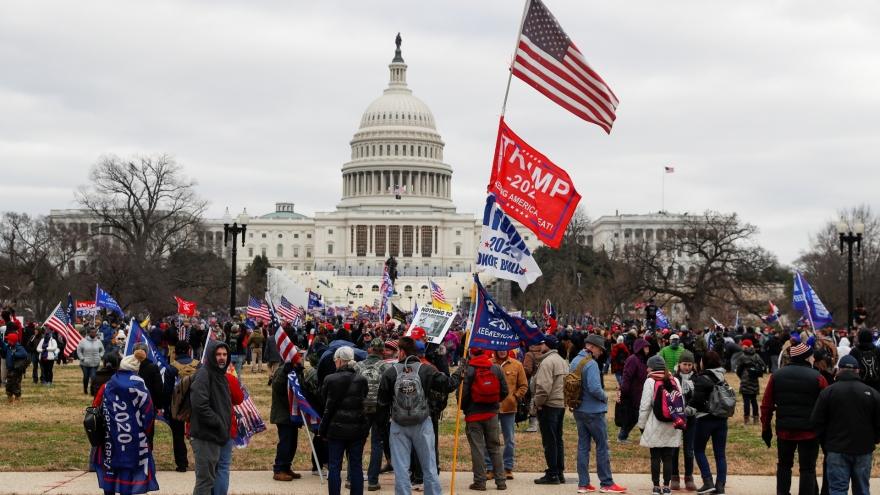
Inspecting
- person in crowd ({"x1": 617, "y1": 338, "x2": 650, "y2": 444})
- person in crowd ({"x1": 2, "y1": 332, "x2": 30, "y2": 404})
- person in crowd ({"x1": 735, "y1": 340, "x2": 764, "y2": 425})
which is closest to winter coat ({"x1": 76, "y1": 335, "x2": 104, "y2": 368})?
person in crowd ({"x1": 2, "y1": 332, "x2": 30, "y2": 404})

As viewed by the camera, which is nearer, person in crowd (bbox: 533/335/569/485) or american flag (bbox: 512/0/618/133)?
american flag (bbox: 512/0/618/133)

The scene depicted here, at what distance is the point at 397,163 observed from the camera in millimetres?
140125

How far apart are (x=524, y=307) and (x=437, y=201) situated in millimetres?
74660

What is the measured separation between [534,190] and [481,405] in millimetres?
2135

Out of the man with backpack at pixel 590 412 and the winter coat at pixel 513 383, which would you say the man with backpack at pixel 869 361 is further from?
the winter coat at pixel 513 383

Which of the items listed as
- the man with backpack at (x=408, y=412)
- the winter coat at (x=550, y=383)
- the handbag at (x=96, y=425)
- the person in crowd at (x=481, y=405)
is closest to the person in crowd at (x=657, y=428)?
the winter coat at (x=550, y=383)

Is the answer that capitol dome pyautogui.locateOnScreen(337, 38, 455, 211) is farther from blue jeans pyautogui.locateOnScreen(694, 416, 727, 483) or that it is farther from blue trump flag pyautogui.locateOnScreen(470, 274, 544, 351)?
blue trump flag pyautogui.locateOnScreen(470, 274, 544, 351)

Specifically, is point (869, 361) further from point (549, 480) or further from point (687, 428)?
point (549, 480)

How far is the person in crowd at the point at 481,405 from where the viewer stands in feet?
38.9

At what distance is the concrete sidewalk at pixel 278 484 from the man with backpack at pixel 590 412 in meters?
0.29

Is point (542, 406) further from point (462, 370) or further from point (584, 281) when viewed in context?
point (584, 281)

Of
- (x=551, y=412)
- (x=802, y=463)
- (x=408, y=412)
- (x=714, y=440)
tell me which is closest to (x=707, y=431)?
(x=714, y=440)

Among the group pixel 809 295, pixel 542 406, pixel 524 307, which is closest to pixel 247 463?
pixel 542 406

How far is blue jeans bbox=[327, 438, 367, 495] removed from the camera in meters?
10.8
